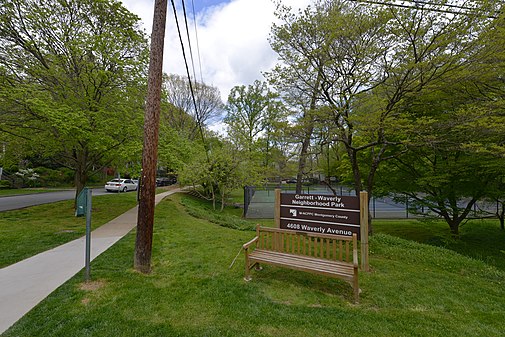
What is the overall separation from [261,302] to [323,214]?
202cm

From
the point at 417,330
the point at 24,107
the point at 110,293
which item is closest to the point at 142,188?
the point at 110,293

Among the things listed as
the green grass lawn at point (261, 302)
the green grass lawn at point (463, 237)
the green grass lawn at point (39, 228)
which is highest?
the green grass lawn at point (39, 228)

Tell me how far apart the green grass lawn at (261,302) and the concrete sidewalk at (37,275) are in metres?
0.20

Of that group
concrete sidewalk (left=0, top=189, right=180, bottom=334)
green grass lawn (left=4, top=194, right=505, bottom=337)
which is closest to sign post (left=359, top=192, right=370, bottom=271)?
green grass lawn (left=4, top=194, right=505, bottom=337)

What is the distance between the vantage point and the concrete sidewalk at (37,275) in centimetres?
300

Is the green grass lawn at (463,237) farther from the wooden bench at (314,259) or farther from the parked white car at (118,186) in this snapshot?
the parked white car at (118,186)

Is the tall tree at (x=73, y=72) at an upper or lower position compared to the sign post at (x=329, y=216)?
upper

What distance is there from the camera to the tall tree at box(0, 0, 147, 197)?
26.5 ft

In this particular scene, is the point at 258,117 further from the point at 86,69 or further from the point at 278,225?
the point at 278,225

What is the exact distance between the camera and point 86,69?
8.82m

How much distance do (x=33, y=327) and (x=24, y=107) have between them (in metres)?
8.62

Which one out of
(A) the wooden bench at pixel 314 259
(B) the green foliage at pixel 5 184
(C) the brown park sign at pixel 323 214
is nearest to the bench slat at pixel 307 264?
(A) the wooden bench at pixel 314 259

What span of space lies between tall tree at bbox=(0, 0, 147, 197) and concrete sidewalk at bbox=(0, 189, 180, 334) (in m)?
3.89

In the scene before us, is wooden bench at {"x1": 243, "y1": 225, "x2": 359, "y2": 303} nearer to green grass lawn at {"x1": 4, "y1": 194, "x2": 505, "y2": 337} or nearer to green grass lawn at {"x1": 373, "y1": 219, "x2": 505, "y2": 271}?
green grass lawn at {"x1": 4, "y1": 194, "x2": 505, "y2": 337}
